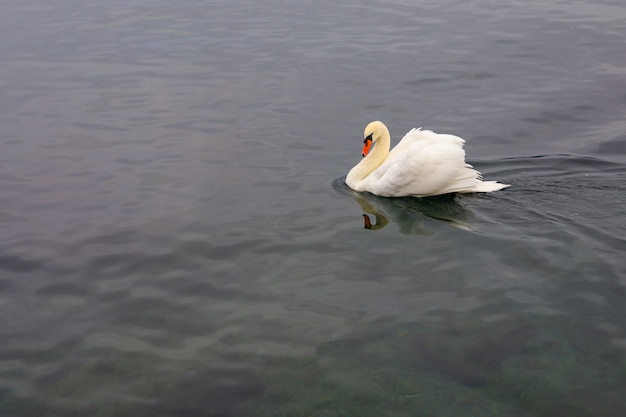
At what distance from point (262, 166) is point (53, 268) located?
388 cm

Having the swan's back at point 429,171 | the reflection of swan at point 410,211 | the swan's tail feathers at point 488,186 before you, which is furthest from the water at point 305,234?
the swan's back at point 429,171

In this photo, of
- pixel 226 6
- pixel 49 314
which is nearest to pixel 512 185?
pixel 49 314

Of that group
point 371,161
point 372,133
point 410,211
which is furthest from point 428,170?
point 372,133

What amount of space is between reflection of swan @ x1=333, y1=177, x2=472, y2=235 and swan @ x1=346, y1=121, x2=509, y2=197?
0.36ft

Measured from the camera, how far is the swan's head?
38.5 feet

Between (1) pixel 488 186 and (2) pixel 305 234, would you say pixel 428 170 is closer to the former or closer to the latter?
(1) pixel 488 186

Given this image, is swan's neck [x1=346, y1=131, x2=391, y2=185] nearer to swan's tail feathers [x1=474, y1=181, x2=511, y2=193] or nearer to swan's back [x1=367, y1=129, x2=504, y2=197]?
swan's back [x1=367, y1=129, x2=504, y2=197]

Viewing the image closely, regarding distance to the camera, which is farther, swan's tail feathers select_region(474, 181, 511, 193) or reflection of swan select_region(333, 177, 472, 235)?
swan's tail feathers select_region(474, 181, 511, 193)

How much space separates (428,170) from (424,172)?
0.06 meters

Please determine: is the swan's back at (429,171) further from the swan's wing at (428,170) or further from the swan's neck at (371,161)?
the swan's neck at (371,161)

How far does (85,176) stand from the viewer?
1227 centimetres

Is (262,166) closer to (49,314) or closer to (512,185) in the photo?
(512,185)

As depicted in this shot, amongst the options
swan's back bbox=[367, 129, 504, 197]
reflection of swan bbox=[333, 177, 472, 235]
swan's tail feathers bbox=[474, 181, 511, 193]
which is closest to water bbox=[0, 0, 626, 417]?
reflection of swan bbox=[333, 177, 472, 235]

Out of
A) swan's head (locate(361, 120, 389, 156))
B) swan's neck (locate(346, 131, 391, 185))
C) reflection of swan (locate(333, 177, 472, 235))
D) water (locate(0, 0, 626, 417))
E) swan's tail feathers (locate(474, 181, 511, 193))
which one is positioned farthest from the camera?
swan's head (locate(361, 120, 389, 156))
